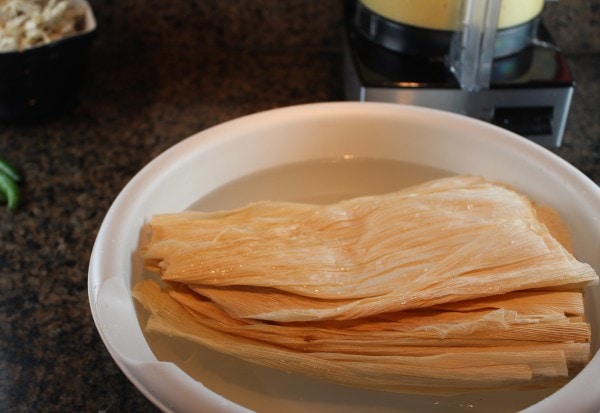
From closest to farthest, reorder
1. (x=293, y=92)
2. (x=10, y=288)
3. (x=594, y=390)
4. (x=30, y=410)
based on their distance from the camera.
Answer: (x=594, y=390), (x=30, y=410), (x=10, y=288), (x=293, y=92)

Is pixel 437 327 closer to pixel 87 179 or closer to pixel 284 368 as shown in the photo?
pixel 284 368

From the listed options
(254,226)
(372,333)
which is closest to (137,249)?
(254,226)

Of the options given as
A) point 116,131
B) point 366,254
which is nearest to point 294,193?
A: point 366,254

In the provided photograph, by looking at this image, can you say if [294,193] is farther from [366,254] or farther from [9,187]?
[9,187]

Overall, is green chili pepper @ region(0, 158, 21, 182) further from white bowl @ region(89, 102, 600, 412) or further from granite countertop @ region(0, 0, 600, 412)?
white bowl @ region(89, 102, 600, 412)

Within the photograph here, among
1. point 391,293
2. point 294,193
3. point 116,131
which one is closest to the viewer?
point 391,293

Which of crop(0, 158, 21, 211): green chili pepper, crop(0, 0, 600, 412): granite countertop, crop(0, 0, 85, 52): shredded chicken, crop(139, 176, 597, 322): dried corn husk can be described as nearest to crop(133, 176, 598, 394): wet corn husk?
crop(139, 176, 597, 322): dried corn husk
